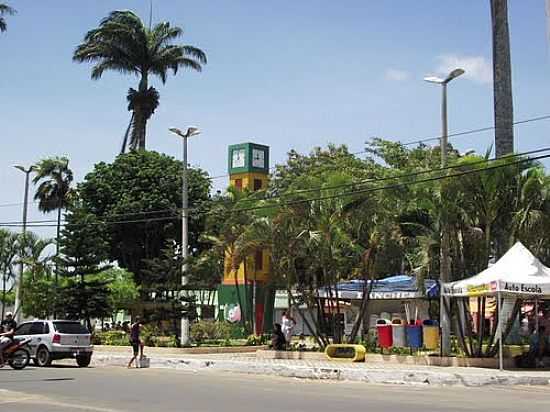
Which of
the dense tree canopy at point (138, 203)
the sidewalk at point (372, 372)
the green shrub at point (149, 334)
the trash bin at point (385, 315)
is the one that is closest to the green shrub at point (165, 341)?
the green shrub at point (149, 334)

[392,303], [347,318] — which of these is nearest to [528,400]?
[347,318]

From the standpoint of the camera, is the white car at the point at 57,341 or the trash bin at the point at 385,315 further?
the trash bin at the point at 385,315

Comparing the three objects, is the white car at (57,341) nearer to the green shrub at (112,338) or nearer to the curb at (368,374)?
the curb at (368,374)

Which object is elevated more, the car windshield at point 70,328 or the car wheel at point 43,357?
the car windshield at point 70,328

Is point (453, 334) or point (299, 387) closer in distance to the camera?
point (299, 387)

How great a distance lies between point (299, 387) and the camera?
21000 mm

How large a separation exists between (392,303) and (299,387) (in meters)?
30.8

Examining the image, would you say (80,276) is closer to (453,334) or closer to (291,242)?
(291,242)

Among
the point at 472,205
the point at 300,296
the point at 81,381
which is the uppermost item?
the point at 472,205

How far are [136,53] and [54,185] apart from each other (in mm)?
11449

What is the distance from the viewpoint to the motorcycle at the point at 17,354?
26.6 m

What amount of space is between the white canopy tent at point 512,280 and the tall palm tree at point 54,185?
35724 mm

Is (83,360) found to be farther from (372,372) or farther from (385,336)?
(372,372)

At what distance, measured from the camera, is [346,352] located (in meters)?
29.1
